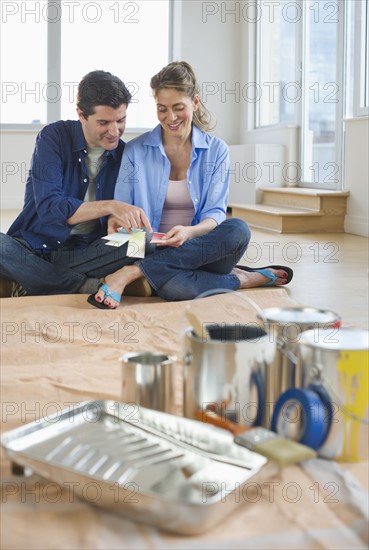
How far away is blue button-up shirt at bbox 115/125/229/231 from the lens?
8.47 ft

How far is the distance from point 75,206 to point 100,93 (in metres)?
0.37

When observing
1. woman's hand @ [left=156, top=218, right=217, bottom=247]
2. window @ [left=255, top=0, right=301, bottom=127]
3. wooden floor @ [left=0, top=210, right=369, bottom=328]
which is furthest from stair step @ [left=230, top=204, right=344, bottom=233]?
woman's hand @ [left=156, top=218, right=217, bottom=247]

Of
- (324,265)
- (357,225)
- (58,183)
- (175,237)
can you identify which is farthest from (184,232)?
(357,225)

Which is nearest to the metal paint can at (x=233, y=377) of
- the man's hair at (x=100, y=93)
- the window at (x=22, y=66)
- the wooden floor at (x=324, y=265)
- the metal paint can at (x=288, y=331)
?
the metal paint can at (x=288, y=331)

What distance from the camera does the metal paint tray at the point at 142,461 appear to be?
0.89 m

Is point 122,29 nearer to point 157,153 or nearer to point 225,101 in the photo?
point 225,101

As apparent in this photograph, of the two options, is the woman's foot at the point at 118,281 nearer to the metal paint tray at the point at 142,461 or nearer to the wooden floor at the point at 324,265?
the wooden floor at the point at 324,265

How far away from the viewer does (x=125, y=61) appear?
23.8 ft

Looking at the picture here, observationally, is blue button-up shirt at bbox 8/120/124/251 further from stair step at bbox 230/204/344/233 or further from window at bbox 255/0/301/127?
window at bbox 255/0/301/127

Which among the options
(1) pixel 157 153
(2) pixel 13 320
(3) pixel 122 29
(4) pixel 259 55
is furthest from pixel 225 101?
(2) pixel 13 320

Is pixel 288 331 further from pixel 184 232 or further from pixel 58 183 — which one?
pixel 58 183

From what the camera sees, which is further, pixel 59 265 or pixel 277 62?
pixel 277 62

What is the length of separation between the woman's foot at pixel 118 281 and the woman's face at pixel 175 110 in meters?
0.48

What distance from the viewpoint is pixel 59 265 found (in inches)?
101
